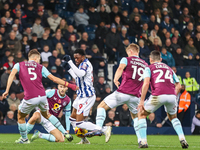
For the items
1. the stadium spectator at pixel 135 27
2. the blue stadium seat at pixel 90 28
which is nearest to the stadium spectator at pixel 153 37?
the stadium spectator at pixel 135 27

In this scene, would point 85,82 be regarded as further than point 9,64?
No

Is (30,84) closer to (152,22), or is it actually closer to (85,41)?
(85,41)

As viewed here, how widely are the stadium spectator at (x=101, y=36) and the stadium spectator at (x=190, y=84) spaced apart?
13.3 feet

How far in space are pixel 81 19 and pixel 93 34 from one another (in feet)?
3.27

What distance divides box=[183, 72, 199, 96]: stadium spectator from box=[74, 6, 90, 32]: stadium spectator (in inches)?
218

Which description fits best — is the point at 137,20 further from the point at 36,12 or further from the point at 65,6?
the point at 36,12

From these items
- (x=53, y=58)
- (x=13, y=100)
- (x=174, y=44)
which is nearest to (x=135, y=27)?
(x=174, y=44)

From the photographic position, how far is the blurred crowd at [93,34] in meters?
15.7

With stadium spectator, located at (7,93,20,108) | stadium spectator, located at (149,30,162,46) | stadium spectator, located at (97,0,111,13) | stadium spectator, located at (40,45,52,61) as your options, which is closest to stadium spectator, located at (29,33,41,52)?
stadium spectator, located at (40,45,52,61)

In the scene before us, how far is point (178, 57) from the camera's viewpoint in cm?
1817

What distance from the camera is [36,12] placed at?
18062 millimetres

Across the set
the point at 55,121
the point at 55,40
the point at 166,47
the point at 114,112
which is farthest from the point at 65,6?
the point at 55,121

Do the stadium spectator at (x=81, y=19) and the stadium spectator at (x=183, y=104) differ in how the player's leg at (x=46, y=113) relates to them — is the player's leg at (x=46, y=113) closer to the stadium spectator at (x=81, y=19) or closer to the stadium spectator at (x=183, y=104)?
the stadium spectator at (x=183, y=104)

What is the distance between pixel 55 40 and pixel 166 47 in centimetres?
549
